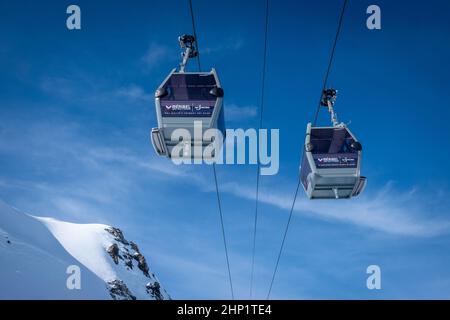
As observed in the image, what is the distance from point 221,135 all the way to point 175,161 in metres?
1.33

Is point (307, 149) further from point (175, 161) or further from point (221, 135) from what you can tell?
point (175, 161)

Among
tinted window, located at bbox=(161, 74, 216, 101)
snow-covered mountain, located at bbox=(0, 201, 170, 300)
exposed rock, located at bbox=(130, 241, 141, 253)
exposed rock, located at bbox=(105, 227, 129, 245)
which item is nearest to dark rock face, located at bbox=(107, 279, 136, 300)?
snow-covered mountain, located at bbox=(0, 201, 170, 300)

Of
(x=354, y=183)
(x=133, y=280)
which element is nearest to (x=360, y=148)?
(x=354, y=183)

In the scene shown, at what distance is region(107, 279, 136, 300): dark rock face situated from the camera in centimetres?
11645

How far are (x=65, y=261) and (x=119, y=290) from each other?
116 ft

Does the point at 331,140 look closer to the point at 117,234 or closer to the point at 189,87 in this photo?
the point at 189,87

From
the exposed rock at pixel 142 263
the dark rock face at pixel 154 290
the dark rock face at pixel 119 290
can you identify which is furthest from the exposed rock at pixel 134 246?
the dark rock face at pixel 119 290

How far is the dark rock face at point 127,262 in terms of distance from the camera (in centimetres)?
12244

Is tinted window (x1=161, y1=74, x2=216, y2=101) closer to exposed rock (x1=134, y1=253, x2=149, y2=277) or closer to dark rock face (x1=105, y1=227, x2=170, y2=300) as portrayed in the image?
dark rock face (x1=105, y1=227, x2=170, y2=300)

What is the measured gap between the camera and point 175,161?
10.0 meters

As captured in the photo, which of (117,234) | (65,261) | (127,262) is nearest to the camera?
(65,261)

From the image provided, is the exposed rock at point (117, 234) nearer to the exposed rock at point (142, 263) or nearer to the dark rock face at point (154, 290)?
the exposed rock at point (142, 263)

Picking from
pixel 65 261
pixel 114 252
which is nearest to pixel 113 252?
pixel 114 252

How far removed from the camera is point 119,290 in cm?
12194
